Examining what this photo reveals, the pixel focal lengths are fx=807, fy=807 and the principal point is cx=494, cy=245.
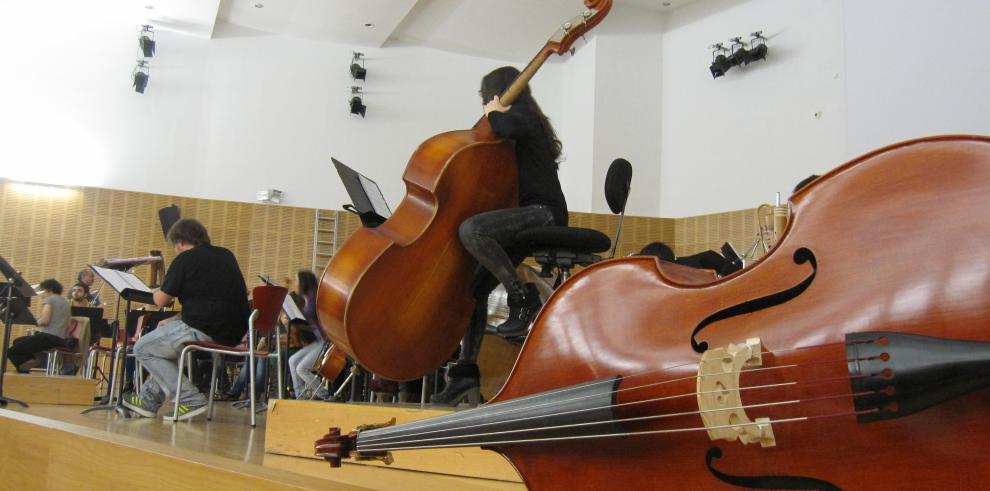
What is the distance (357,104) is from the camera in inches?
504

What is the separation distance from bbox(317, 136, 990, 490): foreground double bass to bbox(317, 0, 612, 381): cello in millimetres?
1313

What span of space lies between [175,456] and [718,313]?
2.69ft

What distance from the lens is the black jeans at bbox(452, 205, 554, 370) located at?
2830mm

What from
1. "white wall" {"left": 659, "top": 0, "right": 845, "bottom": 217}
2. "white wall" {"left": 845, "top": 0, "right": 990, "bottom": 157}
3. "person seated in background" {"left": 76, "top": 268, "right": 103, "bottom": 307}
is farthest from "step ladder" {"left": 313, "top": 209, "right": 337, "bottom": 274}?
"white wall" {"left": 845, "top": 0, "right": 990, "bottom": 157}

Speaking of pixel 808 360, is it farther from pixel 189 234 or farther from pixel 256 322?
pixel 189 234

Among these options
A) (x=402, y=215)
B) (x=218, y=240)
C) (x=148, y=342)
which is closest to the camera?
(x=402, y=215)

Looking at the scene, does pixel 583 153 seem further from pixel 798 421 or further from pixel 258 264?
pixel 798 421

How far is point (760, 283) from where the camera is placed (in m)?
1.16

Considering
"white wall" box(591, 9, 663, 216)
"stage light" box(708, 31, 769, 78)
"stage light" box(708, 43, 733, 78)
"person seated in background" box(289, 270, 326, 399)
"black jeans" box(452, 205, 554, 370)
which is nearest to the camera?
"black jeans" box(452, 205, 554, 370)

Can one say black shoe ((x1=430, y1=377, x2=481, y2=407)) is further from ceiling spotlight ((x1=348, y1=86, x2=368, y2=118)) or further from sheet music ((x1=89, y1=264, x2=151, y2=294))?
ceiling spotlight ((x1=348, y1=86, x2=368, y2=118))

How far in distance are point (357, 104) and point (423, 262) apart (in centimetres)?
1045

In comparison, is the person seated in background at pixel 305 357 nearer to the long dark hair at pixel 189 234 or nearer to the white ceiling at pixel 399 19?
the long dark hair at pixel 189 234

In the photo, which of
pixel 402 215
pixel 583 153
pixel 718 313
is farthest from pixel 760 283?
pixel 583 153

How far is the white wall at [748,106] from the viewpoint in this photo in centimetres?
1052
